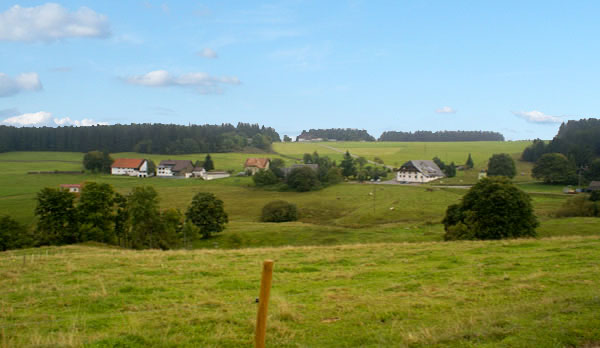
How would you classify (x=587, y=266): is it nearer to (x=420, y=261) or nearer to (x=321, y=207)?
(x=420, y=261)

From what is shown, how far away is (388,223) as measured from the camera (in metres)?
60.1

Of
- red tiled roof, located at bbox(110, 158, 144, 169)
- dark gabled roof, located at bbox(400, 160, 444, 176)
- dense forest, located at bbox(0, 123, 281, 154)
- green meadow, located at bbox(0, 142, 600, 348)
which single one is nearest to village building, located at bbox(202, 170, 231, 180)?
red tiled roof, located at bbox(110, 158, 144, 169)

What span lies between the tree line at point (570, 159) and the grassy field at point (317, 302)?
89161mm

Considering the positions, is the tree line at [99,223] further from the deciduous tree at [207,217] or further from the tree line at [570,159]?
the tree line at [570,159]

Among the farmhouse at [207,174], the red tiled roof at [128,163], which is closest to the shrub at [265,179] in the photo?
the farmhouse at [207,174]

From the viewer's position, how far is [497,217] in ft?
117

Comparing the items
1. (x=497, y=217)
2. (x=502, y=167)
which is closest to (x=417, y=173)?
(x=502, y=167)

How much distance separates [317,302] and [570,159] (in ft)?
375

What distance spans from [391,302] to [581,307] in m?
4.40

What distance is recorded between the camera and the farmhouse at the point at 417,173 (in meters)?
116

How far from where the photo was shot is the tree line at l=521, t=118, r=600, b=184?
95.6m

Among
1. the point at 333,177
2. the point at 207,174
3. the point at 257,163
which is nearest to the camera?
the point at 333,177

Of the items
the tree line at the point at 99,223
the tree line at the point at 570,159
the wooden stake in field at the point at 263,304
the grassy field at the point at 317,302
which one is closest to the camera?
the wooden stake in field at the point at 263,304

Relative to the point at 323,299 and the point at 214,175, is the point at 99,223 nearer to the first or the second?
the point at 323,299
